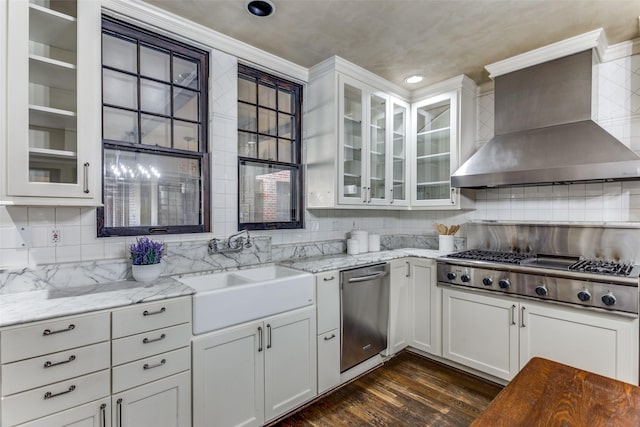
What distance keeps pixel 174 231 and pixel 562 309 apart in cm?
272

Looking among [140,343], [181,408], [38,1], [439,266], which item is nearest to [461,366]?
[439,266]

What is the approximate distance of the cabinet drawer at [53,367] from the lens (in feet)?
4.11

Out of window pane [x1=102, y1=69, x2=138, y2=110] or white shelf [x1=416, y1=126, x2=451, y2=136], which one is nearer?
window pane [x1=102, y1=69, x2=138, y2=110]

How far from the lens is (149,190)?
7.07 ft

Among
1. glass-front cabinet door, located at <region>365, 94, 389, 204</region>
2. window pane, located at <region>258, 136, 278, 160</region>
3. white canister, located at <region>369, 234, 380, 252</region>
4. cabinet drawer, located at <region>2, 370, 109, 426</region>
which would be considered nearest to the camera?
cabinet drawer, located at <region>2, 370, 109, 426</region>

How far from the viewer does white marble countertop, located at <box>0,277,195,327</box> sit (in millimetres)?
1344

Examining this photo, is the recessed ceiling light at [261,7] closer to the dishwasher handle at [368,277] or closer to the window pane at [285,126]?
the window pane at [285,126]

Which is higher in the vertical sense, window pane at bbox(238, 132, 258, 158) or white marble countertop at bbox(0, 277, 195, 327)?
window pane at bbox(238, 132, 258, 158)

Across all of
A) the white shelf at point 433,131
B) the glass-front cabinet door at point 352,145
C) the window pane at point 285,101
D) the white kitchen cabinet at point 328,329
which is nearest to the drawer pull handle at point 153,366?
the white kitchen cabinet at point 328,329

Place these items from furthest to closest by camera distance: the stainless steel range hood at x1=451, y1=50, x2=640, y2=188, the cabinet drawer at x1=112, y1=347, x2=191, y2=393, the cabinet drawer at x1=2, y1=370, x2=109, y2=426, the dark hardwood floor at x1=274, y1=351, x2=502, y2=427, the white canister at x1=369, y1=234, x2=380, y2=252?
the white canister at x1=369, y1=234, x2=380, y2=252 < the stainless steel range hood at x1=451, y1=50, x2=640, y2=188 < the dark hardwood floor at x1=274, y1=351, x2=502, y2=427 < the cabinet drawer at x1=112, y1=347, x2=191, y2=393 < the cabinet drawer at x1=2, y1=370, x2=109, y2=426

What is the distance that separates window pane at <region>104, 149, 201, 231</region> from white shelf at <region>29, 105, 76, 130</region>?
36 cm

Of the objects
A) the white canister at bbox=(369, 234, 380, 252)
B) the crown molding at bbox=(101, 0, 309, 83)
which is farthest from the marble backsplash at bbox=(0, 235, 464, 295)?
the crown molding at bbox=(101, 0, 309, 83)

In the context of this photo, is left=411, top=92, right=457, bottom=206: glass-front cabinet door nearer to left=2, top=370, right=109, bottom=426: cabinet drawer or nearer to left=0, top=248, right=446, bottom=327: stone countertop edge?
left=0, top=248, right=446, bottom=327: stone countertop edge

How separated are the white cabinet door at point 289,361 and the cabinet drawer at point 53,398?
0.86 metres
